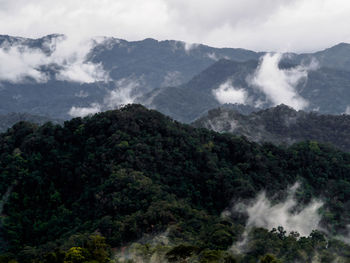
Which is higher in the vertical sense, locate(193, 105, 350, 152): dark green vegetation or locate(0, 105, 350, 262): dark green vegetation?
locate(193, 105, 350, 152): dark green vegetation

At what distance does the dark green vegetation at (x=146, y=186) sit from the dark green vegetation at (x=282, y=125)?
7348cm

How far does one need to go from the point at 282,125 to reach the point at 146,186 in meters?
121

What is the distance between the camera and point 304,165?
74750 millimetres

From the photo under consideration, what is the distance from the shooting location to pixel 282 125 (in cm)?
16925

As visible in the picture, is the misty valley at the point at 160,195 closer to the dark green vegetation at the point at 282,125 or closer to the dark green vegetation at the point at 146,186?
the dark green vegetation at the point at 146,186

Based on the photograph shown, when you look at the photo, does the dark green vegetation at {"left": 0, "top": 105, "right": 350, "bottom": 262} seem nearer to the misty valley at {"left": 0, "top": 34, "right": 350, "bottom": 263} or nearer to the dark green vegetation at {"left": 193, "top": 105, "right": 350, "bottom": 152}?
the misty valley at {"left": 0, "top": 34, "right": 350, "bottom": 263}

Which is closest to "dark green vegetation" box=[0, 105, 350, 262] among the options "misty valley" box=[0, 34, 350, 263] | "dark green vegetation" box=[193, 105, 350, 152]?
"misty valley" box=[0, 34, 350, 263]

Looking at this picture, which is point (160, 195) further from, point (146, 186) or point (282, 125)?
point (282, 125)

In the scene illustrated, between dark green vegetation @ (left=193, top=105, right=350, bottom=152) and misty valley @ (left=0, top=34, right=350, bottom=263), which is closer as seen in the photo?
misty valley @ (left=0, top=34, right=350, bottom=263)

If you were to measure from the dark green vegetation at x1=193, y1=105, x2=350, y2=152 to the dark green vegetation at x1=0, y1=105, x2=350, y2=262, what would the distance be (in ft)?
241

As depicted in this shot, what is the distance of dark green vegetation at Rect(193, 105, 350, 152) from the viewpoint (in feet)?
508

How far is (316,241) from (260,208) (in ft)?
44.2

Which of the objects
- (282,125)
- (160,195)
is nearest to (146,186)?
(160,195)

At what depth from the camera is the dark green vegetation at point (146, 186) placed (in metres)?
44.2
